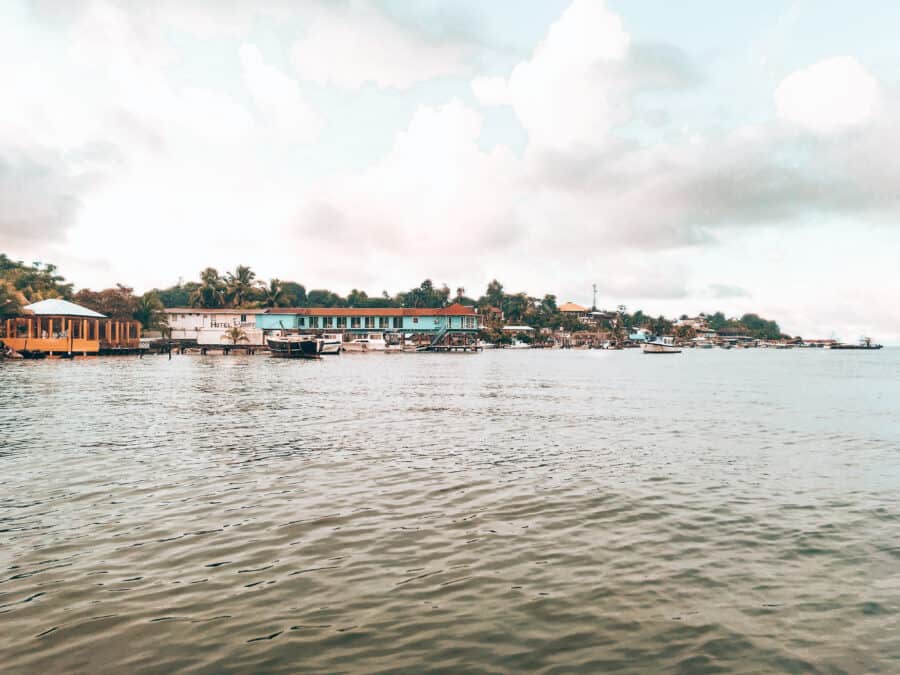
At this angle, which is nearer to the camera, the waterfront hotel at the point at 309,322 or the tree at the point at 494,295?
the waterfront hotel at the point at 309,322

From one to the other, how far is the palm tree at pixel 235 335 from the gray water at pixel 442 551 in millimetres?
83475

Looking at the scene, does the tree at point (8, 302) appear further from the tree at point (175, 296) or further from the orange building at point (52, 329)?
the tree at point (175, 296)

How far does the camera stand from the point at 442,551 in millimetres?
8891

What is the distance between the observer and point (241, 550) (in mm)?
8852

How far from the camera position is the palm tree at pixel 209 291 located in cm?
10788

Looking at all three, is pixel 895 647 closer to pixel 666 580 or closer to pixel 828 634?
pixel 828 634

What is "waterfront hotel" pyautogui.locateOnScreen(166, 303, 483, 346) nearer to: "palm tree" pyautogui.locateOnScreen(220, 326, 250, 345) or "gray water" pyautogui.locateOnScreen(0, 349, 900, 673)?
"palm tree" pyautogui.locateOnScreen(220, 326, 250, 345)

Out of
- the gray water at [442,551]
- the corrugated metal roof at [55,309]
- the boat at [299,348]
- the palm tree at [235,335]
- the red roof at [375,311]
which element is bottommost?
the gray water at [442,551]

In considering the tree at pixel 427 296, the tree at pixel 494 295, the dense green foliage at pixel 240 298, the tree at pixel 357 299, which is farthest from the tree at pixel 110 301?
the tree at pixel 494 295

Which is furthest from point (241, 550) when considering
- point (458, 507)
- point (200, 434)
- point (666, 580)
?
point (200, 434)

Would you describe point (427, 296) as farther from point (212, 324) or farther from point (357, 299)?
point (212, 324)

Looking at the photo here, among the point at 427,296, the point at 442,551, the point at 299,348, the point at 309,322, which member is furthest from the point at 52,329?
the point at 427,296

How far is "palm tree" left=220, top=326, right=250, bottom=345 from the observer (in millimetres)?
100250

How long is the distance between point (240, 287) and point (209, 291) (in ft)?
18.6
